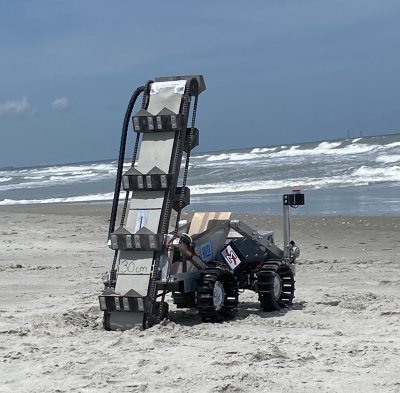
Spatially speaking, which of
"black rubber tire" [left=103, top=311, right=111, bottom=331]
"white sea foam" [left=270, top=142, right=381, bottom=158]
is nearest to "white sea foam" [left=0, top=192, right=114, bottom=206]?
"white sea foam" [left=270, top=142, right=381, bottom=158]

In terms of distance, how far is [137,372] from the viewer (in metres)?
5.84

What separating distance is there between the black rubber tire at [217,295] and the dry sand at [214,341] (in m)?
0.16

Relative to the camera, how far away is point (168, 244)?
25.0ft

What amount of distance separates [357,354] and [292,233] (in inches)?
420

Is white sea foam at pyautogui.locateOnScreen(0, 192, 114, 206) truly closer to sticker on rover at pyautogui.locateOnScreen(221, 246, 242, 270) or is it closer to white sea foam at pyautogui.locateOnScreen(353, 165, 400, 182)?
white sea foam at pyautogui.locateOnScreen(353, 165, 400, 182)

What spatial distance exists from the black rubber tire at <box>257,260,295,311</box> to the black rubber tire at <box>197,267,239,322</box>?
1.16 ft

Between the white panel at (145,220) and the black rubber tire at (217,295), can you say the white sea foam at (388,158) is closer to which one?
the black rubber tire at (217,295)

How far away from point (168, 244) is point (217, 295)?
708 mm

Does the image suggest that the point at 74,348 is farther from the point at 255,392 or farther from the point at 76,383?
the point at 255,392

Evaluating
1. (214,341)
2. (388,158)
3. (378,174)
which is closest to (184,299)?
(214,341)

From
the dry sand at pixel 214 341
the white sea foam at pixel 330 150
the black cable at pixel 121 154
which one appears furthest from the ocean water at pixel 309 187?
the black cable at pixel 121 154

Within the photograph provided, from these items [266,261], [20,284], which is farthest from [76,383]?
[20,284]

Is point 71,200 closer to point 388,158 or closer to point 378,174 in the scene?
point 378,174

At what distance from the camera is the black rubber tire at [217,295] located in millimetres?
7566
